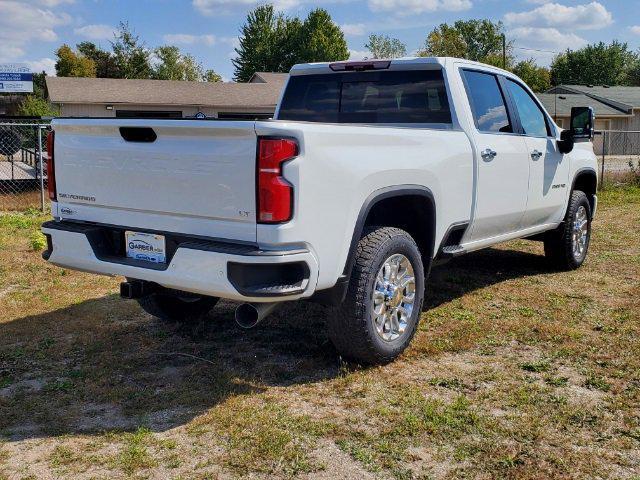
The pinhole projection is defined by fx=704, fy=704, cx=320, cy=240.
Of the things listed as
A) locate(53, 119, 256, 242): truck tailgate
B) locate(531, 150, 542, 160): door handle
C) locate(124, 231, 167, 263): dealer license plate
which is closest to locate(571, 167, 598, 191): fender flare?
locate(531, 150, 542, 160): door handle

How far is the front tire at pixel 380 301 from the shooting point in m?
4.25

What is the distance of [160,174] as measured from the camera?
398 centimetres

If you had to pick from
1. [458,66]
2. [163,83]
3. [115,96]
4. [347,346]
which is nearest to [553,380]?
[347,346]

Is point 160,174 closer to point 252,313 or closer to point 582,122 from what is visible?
point 252,313

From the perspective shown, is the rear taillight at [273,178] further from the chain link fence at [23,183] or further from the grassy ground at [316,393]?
the chain link fence at [23,183]

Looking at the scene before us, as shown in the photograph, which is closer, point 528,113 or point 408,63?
point 408,63

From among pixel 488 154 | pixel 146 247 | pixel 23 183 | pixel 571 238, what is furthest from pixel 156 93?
pixel 146 247

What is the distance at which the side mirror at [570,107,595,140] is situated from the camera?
Result: 6.80 m

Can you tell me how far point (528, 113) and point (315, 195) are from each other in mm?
3443

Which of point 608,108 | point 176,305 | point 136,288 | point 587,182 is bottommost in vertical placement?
point 176,305

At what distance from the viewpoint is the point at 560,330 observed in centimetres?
534

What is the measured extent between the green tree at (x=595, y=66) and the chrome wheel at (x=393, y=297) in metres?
75.1

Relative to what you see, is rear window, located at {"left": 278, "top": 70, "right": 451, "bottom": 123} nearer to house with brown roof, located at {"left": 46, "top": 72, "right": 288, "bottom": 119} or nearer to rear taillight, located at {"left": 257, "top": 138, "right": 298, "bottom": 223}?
rear taillight, located at {"left": 257, "top": 138, "right": 298, "bottom": 223}

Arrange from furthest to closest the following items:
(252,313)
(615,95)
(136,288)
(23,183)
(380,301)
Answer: (615,95) → (23,183) → (380,301) → (136,288) → (252,313)
